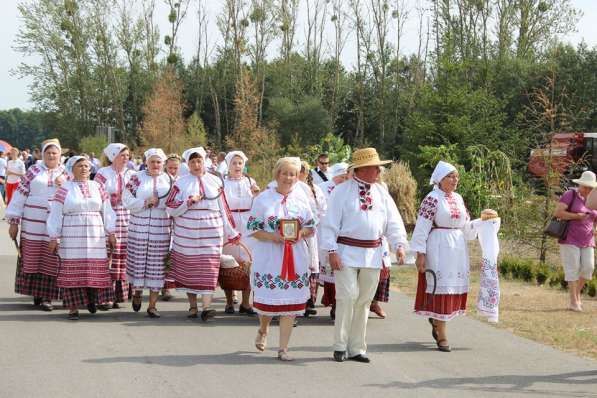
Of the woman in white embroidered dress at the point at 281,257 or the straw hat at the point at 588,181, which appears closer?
the woman in white embroidered dress at the point at 281,257

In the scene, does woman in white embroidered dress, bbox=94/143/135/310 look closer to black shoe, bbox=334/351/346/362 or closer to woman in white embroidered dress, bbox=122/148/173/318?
woman in white embroidered dress, bbox=122/148/173/318

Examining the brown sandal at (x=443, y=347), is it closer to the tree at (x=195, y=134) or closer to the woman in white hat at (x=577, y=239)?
the woman in white hat at (x=577, y=239)

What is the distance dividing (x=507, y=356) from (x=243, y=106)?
109ft

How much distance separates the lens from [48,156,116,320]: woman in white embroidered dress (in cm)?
1042

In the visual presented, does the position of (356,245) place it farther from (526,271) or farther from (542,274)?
(526,271)

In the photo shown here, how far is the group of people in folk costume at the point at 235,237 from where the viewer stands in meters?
8.38

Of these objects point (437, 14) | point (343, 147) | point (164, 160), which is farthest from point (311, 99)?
point (164, 160)

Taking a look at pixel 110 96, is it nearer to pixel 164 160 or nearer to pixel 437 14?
pixel 437 14

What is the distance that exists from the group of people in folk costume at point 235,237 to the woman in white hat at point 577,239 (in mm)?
2762

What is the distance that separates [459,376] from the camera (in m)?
7.91

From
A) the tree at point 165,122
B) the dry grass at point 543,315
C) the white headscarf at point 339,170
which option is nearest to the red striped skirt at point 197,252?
the white headscarf at point 339,170

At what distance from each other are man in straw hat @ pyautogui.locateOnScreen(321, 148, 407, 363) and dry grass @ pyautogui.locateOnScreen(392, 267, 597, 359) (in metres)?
2.35

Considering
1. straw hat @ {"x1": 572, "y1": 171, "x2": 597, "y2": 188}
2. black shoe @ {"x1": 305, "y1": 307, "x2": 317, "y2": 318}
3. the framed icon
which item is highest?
straw hat @ {"x1": 572, "y1": 171, "x2": 597, "y2": 188}

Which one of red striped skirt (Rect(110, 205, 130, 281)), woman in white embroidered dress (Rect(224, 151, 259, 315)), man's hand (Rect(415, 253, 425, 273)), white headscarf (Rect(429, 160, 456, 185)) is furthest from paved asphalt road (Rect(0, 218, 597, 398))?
white headscarf (Rect(429, 160, 456, 185))
